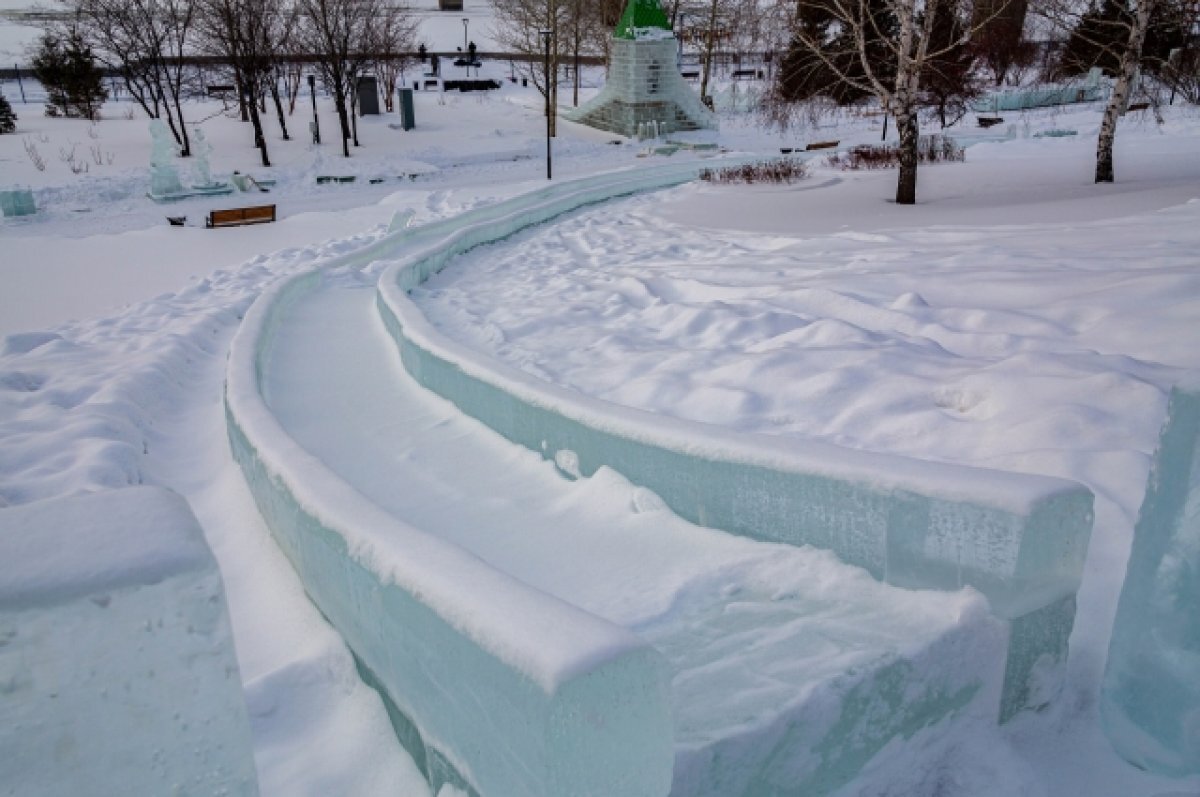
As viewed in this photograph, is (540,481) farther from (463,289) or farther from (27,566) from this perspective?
(463,289)

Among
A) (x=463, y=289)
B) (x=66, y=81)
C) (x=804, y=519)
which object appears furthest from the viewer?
(x=66, y=81)

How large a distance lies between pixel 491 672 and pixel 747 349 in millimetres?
4771

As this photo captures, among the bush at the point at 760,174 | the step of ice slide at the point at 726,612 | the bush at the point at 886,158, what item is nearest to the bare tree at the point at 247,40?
the bush at the point at 760,174

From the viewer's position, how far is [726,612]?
10.4 feet

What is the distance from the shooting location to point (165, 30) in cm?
3142

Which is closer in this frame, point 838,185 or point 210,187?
point 838,185

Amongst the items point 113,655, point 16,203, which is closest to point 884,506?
point 113,655

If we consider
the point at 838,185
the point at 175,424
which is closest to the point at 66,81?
the point at 838,185

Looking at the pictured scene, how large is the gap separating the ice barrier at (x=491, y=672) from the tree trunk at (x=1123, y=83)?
614 inches

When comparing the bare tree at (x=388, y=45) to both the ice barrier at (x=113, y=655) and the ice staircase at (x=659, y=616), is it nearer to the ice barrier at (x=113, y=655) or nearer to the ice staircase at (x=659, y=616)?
the ice staircase at (x=659, y=616)

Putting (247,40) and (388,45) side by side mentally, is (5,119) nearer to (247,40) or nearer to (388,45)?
(247,40)

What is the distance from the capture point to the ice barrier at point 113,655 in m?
1.47

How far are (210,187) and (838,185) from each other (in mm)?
16701

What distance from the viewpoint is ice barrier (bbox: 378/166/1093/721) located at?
2.69 metres
